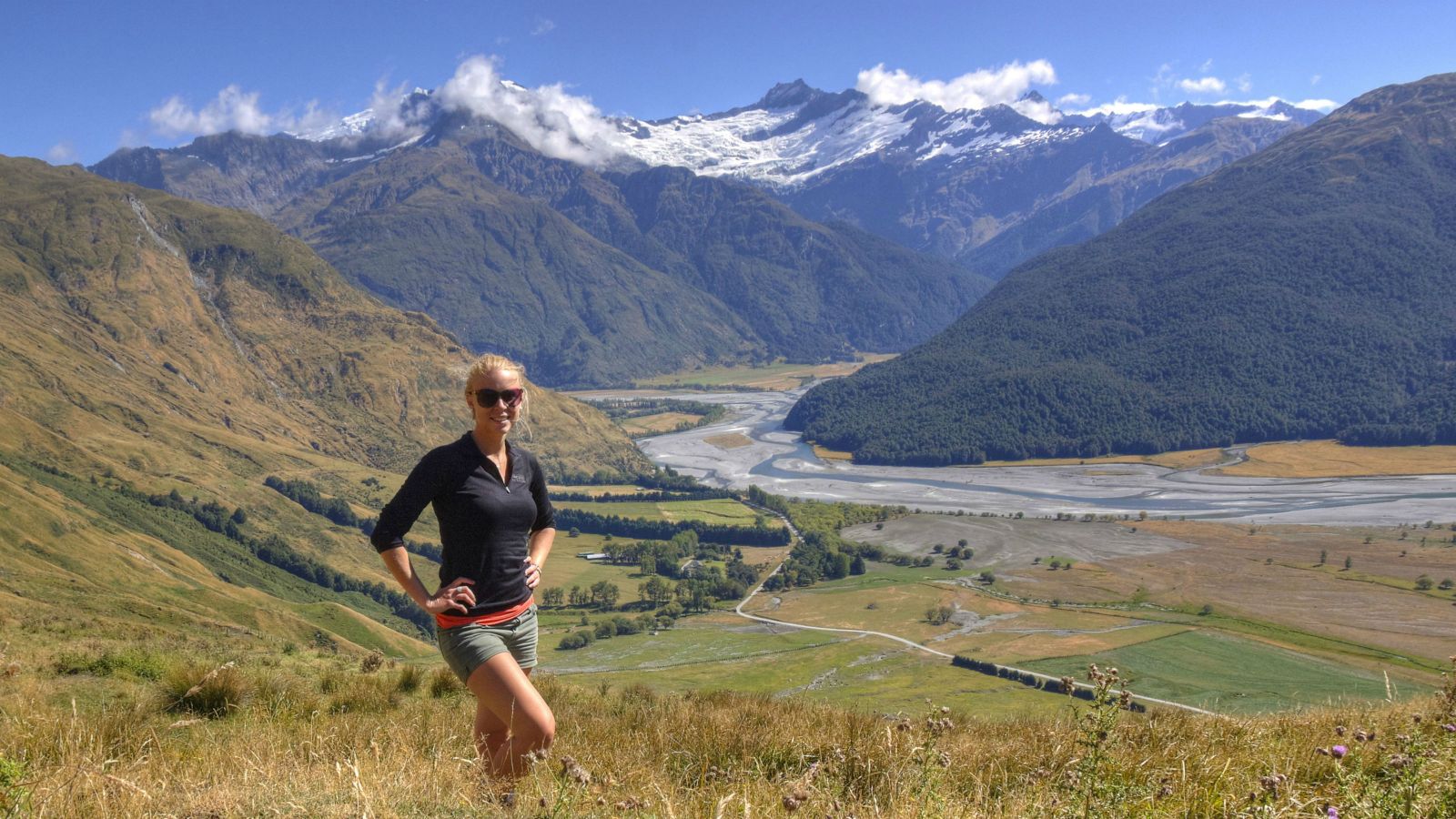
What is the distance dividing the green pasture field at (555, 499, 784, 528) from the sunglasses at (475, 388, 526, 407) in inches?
3977

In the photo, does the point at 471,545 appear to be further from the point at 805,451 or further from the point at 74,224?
the point at 74,224

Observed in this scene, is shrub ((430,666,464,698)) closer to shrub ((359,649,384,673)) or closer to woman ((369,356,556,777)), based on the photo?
shrub ((359,649,384,673))

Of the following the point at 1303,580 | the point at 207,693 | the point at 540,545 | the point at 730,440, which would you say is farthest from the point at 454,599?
the point at 730,440

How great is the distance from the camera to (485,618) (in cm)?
541

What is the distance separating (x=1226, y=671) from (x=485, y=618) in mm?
56462

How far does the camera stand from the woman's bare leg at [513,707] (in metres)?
5.11

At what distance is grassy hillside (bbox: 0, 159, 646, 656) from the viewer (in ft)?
173

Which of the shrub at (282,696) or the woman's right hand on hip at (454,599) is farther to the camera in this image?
the shrub at (282,696)

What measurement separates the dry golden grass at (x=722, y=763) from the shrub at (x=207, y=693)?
13 centimetres

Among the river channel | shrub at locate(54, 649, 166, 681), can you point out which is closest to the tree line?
the river channel

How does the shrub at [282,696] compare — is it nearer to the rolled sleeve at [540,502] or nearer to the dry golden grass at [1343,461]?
the rolled sleeve at [540,502]

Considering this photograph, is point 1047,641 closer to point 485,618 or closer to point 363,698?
point 363,698

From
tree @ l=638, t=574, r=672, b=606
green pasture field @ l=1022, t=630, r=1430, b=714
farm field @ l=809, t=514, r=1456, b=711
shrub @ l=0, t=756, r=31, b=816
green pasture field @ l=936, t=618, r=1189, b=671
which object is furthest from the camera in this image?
tree @ l=638, t=574, r=672, b=606

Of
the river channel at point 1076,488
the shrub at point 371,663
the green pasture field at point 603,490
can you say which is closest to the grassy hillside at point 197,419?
the shrub at point 371,663
